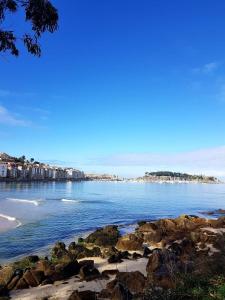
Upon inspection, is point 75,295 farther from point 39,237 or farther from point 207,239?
point 39,237

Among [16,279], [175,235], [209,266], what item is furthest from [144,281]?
[175,235]

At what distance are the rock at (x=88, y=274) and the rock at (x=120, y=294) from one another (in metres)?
3.14

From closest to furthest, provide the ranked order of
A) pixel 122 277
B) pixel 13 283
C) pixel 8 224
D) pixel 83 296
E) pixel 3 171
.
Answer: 1. pixel 83 296
2. pixel 122 277
3. pixel 13 283
4. pixel 8 224
5. pixel 3 171

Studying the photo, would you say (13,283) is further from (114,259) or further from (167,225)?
(167,225)

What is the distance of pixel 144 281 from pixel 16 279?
5062 millimetres

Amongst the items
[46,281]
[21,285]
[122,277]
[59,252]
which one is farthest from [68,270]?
[59,252]

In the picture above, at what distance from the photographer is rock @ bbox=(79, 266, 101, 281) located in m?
14.3

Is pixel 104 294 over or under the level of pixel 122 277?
under

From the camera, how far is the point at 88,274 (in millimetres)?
14680

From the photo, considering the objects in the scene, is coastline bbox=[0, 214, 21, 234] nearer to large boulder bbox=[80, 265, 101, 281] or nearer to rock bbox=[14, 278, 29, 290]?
rock bbox=[14, 278, 29, 290]

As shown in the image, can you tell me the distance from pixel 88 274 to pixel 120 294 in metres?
3.88

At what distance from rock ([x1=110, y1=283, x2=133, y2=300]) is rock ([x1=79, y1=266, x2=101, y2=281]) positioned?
124 inches

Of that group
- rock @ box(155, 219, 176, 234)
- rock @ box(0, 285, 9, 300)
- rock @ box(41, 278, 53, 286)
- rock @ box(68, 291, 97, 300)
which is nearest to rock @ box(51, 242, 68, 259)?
rock @ box(41, 278, 53, 286)

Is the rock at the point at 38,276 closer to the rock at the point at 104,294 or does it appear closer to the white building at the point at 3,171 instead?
the rock at the point at 104,294
